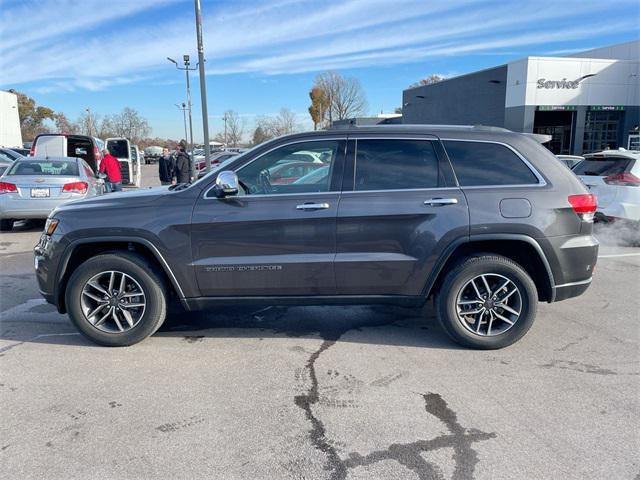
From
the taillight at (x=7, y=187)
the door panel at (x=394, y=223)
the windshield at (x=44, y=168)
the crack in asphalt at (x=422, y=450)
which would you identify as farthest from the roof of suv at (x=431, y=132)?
the windshield at (x=44, y=168)

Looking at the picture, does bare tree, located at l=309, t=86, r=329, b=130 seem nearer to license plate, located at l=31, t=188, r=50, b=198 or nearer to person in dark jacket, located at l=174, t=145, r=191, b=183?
person in dark jacket, located at l=174, t=145, r=191, b=183

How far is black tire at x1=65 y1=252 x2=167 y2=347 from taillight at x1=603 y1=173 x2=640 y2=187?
24.9 ft

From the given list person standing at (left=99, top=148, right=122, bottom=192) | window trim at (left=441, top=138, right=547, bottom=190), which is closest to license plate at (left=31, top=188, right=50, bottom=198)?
person standing at (left=99, top=148, right=122, bottom=192)

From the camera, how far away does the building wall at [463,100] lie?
31094mm

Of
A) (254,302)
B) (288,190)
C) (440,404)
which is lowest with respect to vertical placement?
(440,404)

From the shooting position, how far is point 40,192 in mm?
9383

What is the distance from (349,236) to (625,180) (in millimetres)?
6426

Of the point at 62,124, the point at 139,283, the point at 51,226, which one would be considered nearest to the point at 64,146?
the point at 51,226

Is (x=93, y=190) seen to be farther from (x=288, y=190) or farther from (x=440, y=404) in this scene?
(x=440, y=404)

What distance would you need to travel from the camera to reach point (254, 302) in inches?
164

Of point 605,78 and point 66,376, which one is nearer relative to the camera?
point 66,376

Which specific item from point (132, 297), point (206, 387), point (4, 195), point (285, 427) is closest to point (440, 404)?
point (285, 427)

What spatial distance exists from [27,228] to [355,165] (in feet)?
31.0

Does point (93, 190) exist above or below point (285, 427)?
above
